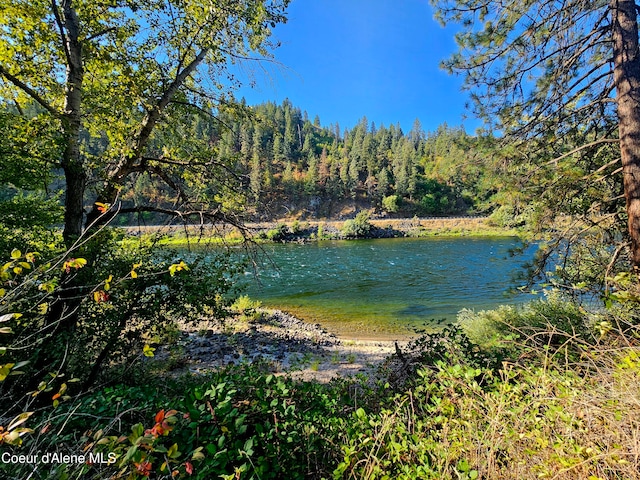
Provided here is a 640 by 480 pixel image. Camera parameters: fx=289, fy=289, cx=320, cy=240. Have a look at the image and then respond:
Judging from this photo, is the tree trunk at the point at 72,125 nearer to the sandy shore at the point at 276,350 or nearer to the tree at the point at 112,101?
the tree at the point at 112,101

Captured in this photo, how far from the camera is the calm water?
13.4 m

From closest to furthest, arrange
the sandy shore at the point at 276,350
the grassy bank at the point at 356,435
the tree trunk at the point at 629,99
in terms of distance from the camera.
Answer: the grassy bank at the point at 356,435 → the tree trunk at the point at 629,99 → the sandy shore at the point at 276,350

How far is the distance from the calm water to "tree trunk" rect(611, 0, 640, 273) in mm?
4396

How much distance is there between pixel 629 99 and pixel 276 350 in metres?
8.62

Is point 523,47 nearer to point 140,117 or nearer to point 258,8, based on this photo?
point 258,8

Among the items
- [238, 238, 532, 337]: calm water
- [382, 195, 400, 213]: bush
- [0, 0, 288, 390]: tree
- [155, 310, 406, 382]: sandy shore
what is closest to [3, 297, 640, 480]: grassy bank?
[0, 0, 288, 390]: tree

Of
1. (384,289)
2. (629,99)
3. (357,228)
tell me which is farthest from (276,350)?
(357,228)

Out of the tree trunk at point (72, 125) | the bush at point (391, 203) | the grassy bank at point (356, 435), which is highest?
the bush at point (391, 203)

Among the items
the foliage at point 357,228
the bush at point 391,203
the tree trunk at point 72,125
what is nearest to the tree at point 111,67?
the tree trunk at point 72,125

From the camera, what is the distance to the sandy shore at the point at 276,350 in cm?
680

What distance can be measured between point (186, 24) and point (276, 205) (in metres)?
2.57

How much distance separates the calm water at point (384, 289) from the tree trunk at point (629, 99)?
4.40m

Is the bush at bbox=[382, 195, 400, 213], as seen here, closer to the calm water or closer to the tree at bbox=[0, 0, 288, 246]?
the calm water

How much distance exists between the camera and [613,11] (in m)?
3.55
